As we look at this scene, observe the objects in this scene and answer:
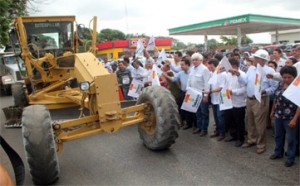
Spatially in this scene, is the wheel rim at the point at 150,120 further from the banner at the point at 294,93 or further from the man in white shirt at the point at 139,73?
the man in white shirt at the point at 139,73

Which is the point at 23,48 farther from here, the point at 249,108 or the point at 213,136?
the point at 249,108

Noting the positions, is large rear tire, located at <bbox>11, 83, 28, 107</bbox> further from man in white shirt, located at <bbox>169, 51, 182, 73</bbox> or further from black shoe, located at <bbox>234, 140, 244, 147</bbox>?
black shoe, located at <bbox>234, 140, 244, 147</bbox>

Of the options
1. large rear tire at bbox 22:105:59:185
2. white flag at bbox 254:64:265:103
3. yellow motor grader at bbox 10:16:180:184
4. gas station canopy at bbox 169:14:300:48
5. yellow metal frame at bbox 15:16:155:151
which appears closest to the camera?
large rear tire at bbox 22:105:59:185

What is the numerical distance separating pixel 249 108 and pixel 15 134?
221 inches

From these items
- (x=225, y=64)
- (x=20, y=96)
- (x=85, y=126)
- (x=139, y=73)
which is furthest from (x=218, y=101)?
(x=20, y=96)

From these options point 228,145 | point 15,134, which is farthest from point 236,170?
point 15,134

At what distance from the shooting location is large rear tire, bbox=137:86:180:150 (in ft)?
17.9

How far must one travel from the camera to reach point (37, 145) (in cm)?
437

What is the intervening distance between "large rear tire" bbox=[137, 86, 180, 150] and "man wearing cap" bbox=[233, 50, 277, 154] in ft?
4.37

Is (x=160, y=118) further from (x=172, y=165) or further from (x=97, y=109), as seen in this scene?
(x=97, y=109)

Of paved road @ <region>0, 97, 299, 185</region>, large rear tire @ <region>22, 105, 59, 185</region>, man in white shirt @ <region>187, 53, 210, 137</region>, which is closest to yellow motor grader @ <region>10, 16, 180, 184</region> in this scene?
large rear tire @ <region>22, 105, 59, 185</region>

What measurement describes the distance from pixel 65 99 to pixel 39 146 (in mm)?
3433

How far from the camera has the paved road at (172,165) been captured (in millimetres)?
4590

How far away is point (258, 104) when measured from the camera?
218 inches
